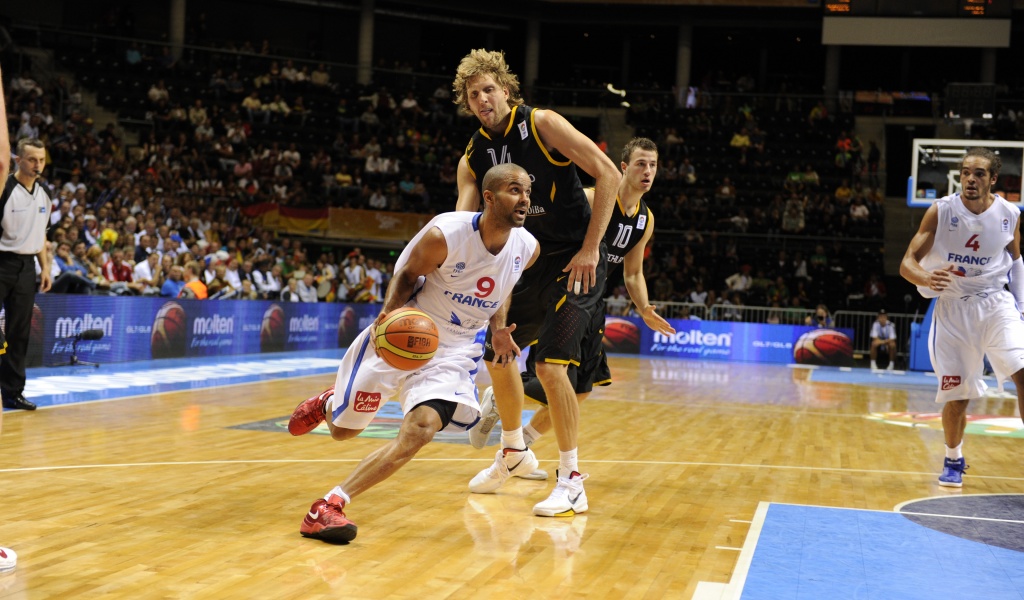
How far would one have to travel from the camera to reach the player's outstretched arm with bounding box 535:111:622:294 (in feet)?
16.3

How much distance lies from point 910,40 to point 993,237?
45.9 ft

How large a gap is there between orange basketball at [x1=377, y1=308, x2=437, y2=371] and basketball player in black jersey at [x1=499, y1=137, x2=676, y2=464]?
57.8 inches

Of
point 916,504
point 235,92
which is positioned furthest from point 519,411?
point 235,92

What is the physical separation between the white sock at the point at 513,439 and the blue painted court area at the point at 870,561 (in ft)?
4.68

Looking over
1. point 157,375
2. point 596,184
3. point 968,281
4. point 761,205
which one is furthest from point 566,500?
point 761,205

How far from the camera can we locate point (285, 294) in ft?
59.1

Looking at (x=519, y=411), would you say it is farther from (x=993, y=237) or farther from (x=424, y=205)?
(x=424, y=205)

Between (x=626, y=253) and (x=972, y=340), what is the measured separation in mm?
2380

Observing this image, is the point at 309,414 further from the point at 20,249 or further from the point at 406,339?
the point at 20,249

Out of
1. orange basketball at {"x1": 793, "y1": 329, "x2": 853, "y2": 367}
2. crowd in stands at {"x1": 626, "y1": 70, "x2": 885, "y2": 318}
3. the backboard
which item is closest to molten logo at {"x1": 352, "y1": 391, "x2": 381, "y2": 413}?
the backboard

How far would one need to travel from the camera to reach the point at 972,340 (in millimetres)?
6512

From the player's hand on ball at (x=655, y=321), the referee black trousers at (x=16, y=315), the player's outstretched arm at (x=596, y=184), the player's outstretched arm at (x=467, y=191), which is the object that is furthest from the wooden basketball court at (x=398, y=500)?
the player's outstretched arm at (x=467, y=191)

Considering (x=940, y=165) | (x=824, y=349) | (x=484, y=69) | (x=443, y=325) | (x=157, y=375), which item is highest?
(x=940, y=165)

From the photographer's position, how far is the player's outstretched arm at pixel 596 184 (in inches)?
196
